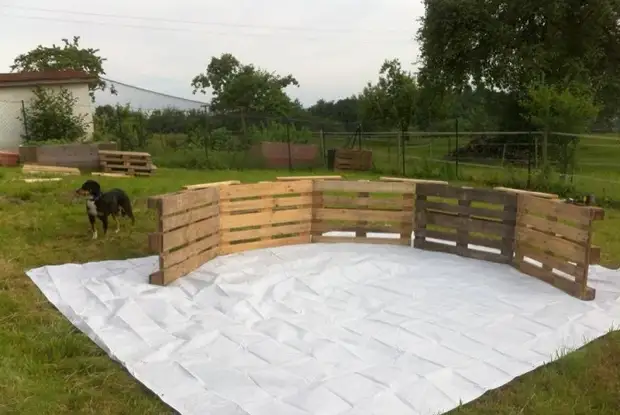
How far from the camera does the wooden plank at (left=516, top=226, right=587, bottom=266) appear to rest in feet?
17.7

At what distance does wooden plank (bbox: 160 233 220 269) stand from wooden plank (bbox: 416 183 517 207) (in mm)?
2772

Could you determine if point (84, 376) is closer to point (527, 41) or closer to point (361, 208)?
point (361, 208)

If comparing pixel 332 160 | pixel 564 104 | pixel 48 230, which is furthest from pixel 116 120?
pixel 564 104

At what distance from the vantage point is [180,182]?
1223 cm

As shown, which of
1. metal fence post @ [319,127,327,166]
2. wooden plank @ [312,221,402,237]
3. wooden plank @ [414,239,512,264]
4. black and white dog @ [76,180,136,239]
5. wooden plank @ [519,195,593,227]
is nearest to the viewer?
wooden plank @ [519,195,593,227]

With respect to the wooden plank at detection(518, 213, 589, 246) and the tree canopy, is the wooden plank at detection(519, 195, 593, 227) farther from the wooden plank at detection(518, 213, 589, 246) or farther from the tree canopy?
the tree canopy

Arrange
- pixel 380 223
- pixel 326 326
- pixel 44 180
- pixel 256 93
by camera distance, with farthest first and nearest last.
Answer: pixel 256 93, pixel 44 180, pixel 380 223, pixel 326 326

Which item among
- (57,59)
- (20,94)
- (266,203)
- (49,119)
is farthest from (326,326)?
(57,59)

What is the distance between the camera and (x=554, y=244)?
5.77 metres

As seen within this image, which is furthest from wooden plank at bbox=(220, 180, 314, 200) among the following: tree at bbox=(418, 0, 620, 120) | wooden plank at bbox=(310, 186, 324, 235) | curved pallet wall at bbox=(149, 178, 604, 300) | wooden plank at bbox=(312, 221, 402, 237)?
tree at bbox=(418, 0, 620, 120)

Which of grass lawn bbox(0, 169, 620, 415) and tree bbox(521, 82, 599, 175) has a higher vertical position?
tree bbox(521, 82, 599, 175)

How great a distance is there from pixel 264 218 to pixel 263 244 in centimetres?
34

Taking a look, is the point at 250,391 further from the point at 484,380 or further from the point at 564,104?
the point at 564,104

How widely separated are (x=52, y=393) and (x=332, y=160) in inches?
624
